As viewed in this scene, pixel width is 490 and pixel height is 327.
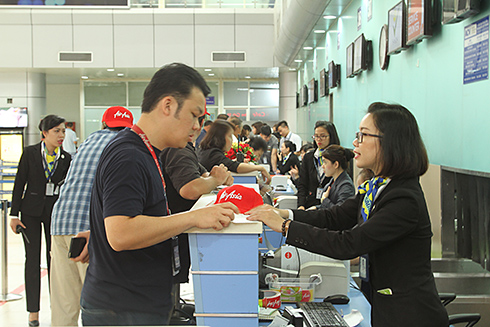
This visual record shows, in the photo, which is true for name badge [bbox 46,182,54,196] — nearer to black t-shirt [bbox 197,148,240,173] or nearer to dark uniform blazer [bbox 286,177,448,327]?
black t-shirt [bbox 197,148,240,173]

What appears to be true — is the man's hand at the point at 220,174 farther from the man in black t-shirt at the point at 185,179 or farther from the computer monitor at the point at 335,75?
the computer monitor at the point at 335,75

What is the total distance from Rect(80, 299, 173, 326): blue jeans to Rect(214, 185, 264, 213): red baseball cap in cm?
49

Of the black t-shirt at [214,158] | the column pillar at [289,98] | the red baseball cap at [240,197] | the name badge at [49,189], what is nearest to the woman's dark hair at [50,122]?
the name badge at [49,189]

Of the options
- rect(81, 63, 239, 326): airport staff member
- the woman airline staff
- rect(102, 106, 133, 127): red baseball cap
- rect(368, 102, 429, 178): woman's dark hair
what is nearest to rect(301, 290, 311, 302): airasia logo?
rect(368, 102, 429, 178): woman's dark hair

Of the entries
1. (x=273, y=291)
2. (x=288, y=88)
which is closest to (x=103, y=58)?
(x=288, y=88)

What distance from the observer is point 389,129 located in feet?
6.28

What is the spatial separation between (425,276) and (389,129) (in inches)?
22.2

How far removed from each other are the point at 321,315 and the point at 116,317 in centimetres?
99

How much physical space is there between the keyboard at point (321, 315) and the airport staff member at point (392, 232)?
0.63 feet

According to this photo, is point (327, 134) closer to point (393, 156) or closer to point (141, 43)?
point (393, 156)

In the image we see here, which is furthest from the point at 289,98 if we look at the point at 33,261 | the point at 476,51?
the point at 476,51

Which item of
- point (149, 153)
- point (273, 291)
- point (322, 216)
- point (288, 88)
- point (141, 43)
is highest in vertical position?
point (141, 43)

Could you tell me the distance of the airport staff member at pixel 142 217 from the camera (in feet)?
4.80

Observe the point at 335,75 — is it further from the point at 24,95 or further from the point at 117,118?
the point at 24,95
